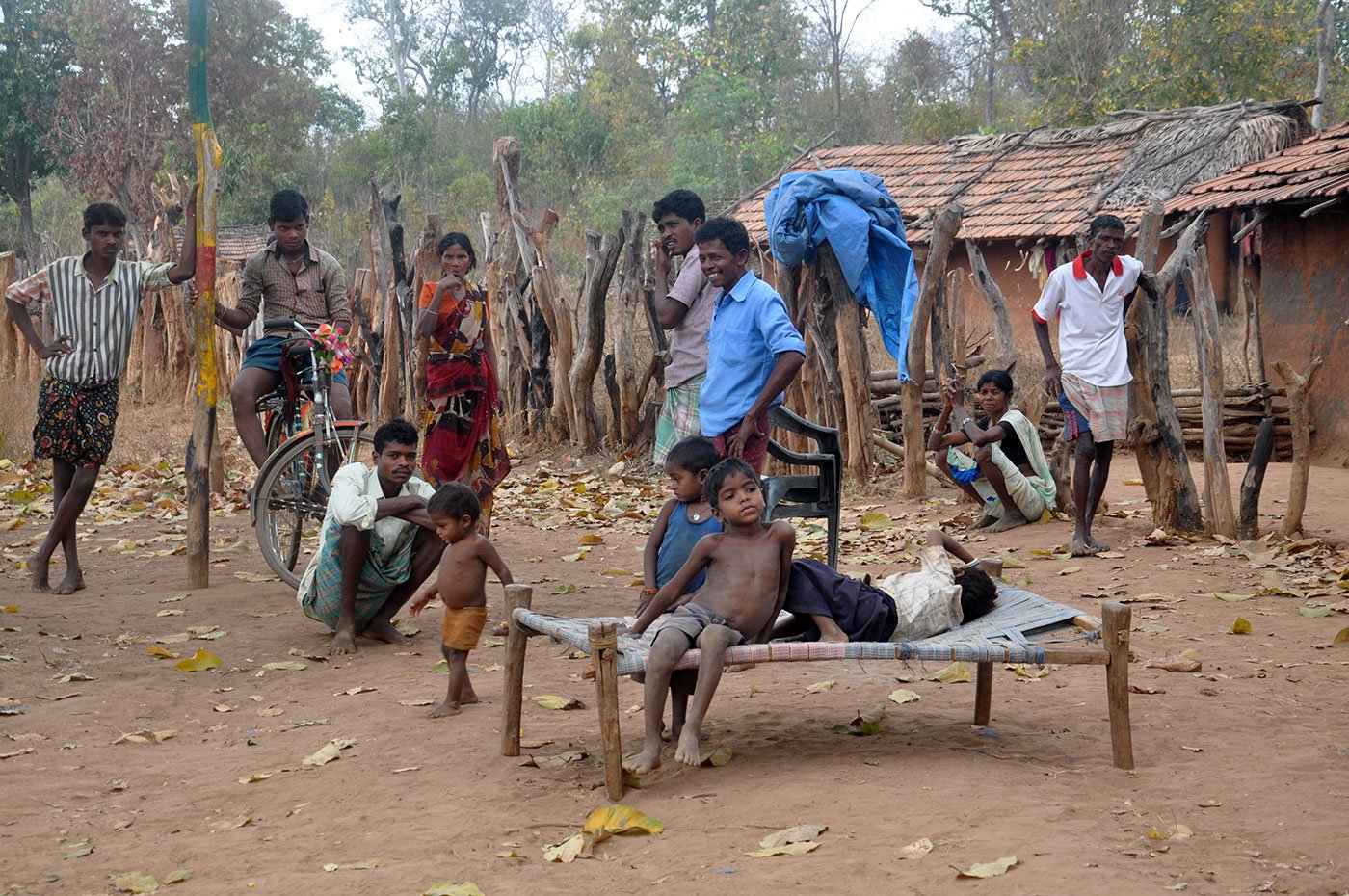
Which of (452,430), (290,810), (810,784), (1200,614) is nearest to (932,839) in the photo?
(810,784)

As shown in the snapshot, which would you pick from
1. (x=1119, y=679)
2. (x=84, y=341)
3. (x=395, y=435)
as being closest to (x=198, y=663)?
(x=395, y=435)

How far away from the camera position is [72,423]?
6387 millimetres

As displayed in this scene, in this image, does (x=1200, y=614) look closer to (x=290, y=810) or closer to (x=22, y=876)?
(x=290, y=810)

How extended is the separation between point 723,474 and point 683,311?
1.54 meters

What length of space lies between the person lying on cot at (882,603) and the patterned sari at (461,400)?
117 inches

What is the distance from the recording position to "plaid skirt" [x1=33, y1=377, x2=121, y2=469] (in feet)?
21.0

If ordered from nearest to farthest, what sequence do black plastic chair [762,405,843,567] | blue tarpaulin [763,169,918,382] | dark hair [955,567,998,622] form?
dark hair [955,567,998,622] < black plastic chair [762,405,843,567] < blue tarpaulin [763,169,918,382]

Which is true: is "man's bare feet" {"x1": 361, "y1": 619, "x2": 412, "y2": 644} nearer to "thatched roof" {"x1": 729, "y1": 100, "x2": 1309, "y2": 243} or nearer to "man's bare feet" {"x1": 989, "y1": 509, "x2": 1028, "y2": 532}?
"man's bare feet" {"x1": 989, "y1": 509, "x2": 1028, "y2": 532}

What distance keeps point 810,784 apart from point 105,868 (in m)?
1.79

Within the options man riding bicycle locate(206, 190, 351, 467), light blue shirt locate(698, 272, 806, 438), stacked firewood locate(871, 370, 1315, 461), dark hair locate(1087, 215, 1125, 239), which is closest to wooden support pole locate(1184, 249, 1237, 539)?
dark hair locate(1087, 215, 1125, 239)

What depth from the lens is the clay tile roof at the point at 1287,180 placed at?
10633mm

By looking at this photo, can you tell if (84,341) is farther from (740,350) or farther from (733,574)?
(733,574)

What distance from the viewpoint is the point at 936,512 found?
8625 millimetres

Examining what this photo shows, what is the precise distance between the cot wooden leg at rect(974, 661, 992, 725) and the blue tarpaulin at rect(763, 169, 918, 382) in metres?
4.23
